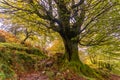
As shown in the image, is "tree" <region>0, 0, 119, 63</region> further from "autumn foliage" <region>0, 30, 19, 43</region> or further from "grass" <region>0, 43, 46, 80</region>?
"autumn foliage" <region>0, 30, 19, 43</region>

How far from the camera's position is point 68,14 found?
288 inches

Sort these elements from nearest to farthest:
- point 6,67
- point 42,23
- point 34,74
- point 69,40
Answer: point 6,67
point 34,74
point 42,23
point 69,40

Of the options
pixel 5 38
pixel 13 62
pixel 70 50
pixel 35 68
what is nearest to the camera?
pixel 13 62

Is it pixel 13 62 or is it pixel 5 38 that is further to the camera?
pixel 5 38

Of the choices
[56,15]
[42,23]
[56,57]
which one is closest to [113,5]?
[56,15]

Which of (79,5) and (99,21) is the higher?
(79,5)

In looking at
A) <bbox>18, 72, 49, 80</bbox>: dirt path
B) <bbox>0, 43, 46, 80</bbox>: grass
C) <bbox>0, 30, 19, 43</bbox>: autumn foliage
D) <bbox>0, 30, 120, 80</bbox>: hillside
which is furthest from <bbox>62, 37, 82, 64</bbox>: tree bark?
<bbox>0, 30, 19, 43</bbox>: autumn foliage

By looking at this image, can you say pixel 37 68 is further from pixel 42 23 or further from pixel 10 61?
pixel 42 23

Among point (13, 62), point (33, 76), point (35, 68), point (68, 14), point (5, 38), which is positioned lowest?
point (33, 76)

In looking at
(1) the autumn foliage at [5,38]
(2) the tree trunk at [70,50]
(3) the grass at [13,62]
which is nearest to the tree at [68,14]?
(2) the tree trunk at [70,50]

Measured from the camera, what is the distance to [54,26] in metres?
8.29

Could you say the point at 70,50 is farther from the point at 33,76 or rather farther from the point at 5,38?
the point at 5,38

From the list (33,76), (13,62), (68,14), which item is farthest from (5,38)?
(68,14)

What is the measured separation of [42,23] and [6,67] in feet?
7.32
